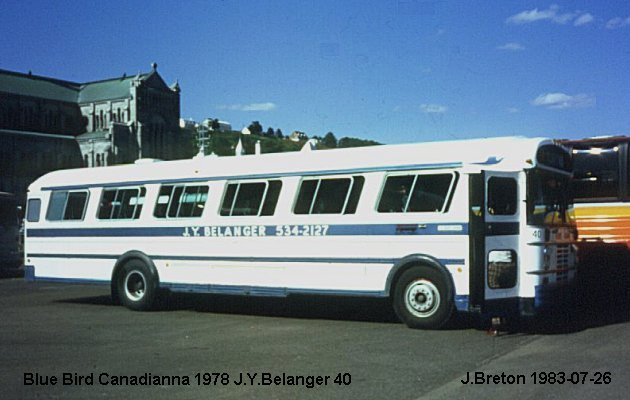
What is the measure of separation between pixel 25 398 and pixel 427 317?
5968mm

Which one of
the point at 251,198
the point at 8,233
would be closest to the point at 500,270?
the point at 251,198

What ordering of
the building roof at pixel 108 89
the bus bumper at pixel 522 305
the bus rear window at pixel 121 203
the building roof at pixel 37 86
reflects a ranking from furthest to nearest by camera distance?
the building roof at pixel 108 89 < the building roof at pixel 37 86 < the bus rear window at pixel 121 203 < the bus bumper at pixel 522 305

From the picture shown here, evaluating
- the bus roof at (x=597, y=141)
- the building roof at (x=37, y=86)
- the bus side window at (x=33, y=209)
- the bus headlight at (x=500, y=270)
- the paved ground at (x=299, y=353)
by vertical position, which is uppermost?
the building roof at (x=37, y=86)

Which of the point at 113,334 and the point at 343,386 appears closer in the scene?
the point at 343,386

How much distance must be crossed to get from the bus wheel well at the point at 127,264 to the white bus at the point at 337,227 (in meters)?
0.03

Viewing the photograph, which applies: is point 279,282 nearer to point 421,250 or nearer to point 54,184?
point 421,250

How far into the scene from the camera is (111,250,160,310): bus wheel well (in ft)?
47.1

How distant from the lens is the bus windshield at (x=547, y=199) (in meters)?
11.1

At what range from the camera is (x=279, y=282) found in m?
12.9

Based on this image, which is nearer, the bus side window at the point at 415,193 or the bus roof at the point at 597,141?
the bus side window at the point at 415,193

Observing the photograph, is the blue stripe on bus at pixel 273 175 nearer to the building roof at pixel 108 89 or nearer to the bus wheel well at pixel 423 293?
the bus wheel well at pixel 423 293

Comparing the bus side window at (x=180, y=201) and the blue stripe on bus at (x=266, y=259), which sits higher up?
the bus side window at (x=180, y=201)

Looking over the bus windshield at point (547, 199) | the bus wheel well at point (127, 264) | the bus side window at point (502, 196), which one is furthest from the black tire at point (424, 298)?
the bus wheel well at point (127, 264)

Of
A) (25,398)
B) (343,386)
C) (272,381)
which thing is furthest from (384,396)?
(25,398)
